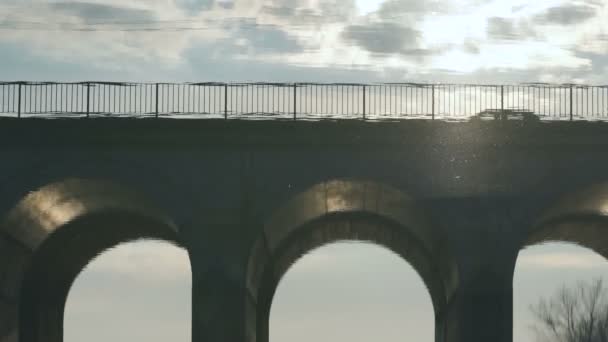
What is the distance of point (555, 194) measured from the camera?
38.5 meters

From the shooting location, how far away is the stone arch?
39844mm

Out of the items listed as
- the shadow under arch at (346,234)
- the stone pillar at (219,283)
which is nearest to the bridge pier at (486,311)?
the shadow under arch at (346,234)

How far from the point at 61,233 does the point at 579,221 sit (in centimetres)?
1778

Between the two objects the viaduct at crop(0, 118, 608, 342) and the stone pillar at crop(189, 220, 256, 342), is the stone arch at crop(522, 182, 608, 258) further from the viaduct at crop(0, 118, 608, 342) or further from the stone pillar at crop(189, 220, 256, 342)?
the stone pillar at crop(189, 220, 256, 342)

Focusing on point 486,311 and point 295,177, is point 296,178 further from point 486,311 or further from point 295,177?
point 486,311

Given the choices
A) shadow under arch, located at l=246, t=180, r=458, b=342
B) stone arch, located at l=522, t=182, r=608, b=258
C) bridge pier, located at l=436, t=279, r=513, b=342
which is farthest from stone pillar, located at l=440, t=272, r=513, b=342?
stone arch, located at l=522, t=182, r=608, b=258

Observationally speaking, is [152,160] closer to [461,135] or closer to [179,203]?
[179,203]

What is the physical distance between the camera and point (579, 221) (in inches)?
1743

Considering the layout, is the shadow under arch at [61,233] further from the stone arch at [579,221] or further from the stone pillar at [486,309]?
the stone arch at [579,221]

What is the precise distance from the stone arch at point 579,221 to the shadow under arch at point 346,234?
3.37 metres

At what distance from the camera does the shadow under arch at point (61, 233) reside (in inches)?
1575

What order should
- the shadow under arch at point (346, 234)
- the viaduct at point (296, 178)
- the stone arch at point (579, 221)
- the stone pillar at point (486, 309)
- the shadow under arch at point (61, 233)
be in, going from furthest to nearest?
the shadow under arch at point (61, 233), the stone arch at point (579, 221), the shadow under arch at point (346, 234), the viaduct at point (296, 178), the stone pillar at point (486, 309)

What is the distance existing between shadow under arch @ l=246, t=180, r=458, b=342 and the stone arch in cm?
337

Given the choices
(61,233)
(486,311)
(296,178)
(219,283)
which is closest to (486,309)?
(486,311)
